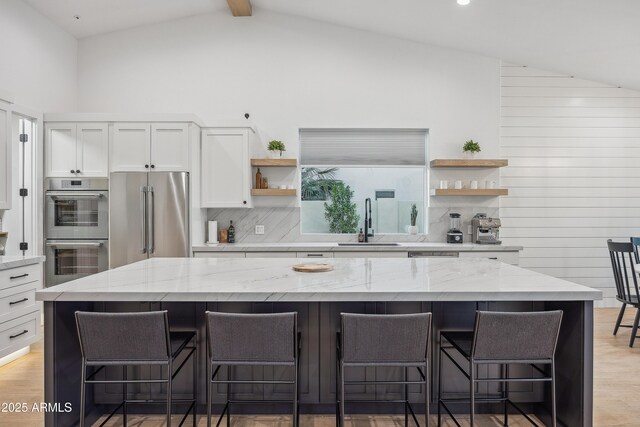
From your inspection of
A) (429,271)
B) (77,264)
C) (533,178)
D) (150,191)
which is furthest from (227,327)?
(533,178)

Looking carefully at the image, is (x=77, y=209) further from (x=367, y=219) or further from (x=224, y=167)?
(x=367, y=219)

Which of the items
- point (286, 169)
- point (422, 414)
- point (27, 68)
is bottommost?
point (422, 414)

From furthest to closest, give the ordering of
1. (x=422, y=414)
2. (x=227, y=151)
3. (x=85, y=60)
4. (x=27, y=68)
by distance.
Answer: (x=85, y=60)
(x=227, y=151)
(x=27, y=68)
(x=422, y=414)

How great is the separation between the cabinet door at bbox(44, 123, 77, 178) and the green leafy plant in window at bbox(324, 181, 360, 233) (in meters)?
2.99

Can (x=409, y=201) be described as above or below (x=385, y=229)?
above

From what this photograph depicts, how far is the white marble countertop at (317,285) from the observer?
2.01m

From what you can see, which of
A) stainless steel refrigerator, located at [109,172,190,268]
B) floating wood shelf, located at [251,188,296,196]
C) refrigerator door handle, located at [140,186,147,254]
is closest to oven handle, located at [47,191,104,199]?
stainless steel refrigerator, located at [109,172,190,268]

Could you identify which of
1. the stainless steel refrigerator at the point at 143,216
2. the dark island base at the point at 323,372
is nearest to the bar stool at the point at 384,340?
the dark island base at the point at 323,372

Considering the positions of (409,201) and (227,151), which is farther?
(409,201)

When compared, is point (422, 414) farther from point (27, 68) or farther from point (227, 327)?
point (27, 68)

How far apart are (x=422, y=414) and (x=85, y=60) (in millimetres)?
5506

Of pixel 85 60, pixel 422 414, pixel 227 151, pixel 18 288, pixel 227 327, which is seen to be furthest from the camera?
pixel 85 60

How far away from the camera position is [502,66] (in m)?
5.18

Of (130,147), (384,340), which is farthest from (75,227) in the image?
(384,340)
